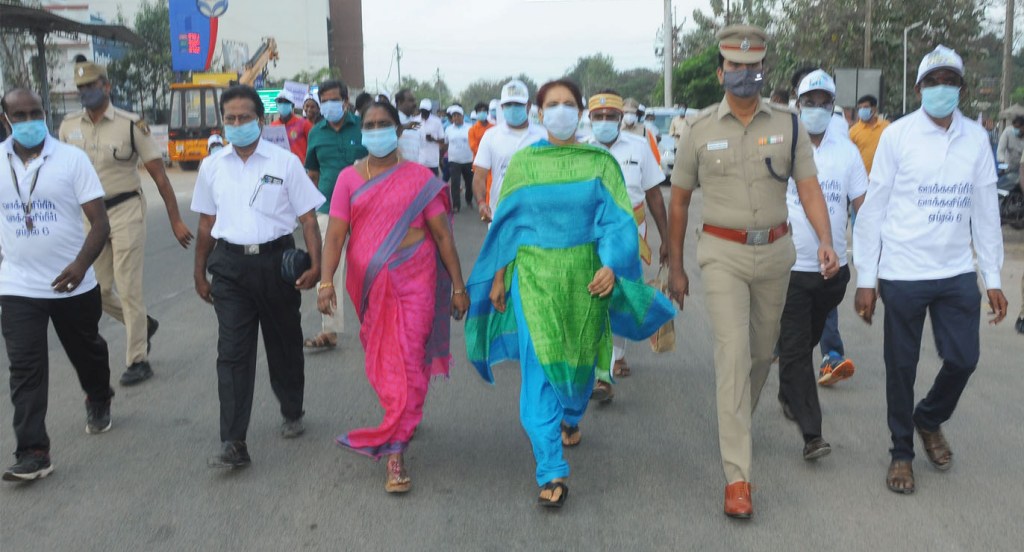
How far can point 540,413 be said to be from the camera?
4758 millimetres

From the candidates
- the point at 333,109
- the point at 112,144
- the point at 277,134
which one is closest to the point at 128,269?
the point at 112,144

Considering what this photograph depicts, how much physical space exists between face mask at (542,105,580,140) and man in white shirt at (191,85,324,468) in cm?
128

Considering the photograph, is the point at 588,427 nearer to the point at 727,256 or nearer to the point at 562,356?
the point at 562,356

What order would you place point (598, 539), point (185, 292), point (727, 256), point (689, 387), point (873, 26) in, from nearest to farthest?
point (598, 539) < point (727, 256) < point (689, 387) < point (185, 292) < point (873, 26)

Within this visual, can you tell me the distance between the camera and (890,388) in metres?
4.96

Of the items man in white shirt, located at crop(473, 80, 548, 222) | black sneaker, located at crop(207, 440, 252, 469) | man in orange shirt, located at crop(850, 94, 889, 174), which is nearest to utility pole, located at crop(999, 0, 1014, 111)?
man in orange shirt, located at crop(850, 94, 889, 174)

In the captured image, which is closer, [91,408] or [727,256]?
[727,256]

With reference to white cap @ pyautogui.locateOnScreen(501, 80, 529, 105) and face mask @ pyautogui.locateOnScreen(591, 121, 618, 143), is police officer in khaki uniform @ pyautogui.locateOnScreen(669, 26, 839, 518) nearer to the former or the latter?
face mask @ pyautogui.locateOnScreen(591, 121, 618, 143)

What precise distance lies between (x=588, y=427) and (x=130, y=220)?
334cm

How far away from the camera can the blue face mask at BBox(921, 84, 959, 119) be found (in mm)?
4773

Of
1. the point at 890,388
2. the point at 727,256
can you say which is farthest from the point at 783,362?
the point at 727,256

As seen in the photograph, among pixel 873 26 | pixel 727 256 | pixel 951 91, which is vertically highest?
pixel 873 26

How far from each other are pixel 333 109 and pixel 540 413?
153 inches

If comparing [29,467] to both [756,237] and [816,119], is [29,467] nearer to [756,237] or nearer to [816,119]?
[756,237]
